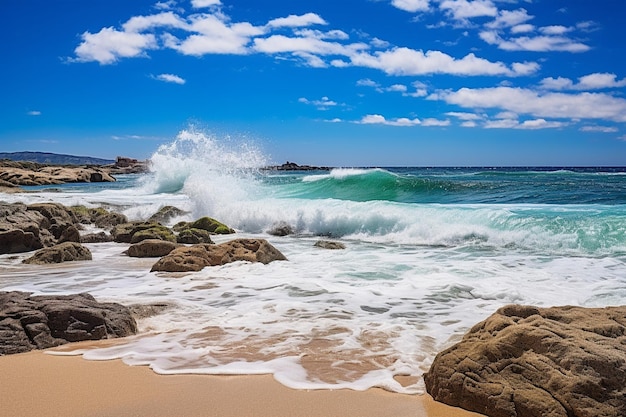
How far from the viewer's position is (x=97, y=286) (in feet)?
22.2

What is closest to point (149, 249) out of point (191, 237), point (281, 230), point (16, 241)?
point (191, 237)

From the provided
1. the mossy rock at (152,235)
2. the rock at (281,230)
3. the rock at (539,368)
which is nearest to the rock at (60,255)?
the mossy rock at (152,235)

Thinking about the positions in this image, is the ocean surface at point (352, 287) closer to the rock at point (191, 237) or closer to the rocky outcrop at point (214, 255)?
the rocky outcrop at point (214, 255)

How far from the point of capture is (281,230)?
13.7 m

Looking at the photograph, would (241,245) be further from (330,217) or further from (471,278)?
(330,217)

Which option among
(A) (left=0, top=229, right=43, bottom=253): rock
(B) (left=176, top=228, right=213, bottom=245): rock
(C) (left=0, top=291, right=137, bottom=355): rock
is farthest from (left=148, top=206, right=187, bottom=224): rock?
(C) (left=0, top=291, right=137, bottom=355): rock

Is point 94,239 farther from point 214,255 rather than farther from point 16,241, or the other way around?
point 214,255

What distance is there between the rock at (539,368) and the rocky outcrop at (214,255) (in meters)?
4.94

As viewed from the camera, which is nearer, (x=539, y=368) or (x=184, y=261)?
(x=539, y=368)

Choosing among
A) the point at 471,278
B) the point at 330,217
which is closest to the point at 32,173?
the point at 330,217

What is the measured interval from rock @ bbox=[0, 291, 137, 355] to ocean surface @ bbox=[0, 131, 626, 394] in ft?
0.83

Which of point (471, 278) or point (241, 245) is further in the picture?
point (241, 245)

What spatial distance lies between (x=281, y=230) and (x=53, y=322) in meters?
Result: 9.46

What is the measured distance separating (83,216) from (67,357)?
13388 millimetres
